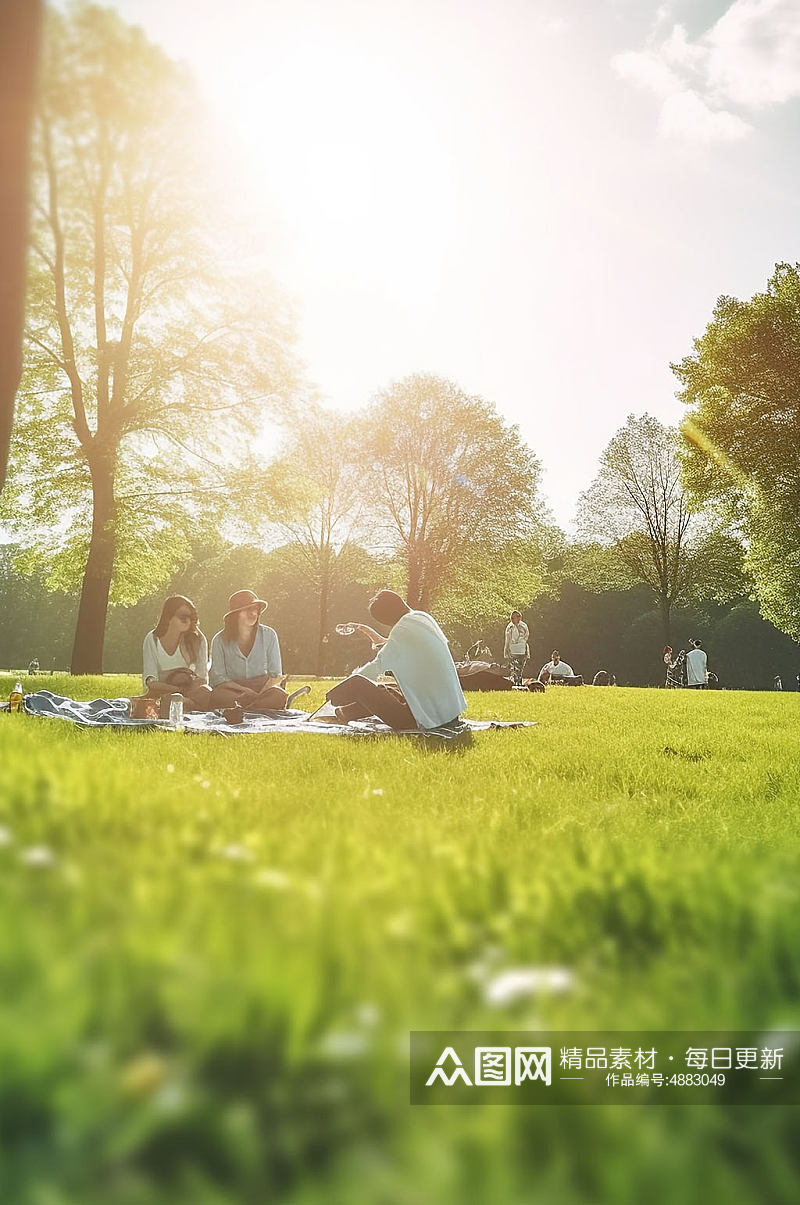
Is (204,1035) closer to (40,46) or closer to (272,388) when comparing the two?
(40,46)

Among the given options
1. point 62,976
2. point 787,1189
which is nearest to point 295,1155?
point 62,976

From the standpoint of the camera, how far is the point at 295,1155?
126cm

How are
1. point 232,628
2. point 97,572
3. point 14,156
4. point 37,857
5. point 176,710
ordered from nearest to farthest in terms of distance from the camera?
point 37,857, point 14,156, point 176,710, point 232,628, point 97,572

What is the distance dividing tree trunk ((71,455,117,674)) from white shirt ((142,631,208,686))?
8.27 m

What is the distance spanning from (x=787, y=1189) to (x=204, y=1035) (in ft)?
3.29

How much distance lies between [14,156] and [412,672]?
6.33 metres

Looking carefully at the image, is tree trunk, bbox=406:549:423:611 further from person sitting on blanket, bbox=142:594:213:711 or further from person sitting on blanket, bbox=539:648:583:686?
person sitting on blanket, bbox=142:594:213:711

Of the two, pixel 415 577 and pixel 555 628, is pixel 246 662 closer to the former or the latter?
pixel 415 577

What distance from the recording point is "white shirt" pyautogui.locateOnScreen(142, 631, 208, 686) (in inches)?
453

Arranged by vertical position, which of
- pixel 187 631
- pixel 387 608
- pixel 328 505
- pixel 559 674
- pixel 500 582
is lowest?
pixel 559 674

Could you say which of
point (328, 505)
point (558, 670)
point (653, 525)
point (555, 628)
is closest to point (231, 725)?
point (558, 670)

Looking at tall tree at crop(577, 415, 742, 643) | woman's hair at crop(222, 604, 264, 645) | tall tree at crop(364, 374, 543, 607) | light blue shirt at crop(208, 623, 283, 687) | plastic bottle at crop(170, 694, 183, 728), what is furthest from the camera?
tall tree at crop(577, 415, 742, 643)

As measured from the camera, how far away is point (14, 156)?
522 centimetres

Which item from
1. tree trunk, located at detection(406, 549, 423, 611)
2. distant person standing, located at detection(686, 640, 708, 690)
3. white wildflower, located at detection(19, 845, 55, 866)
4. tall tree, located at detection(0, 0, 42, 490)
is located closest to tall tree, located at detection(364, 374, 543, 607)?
tree trunk, located at detection(406, 549, 423, 611)
